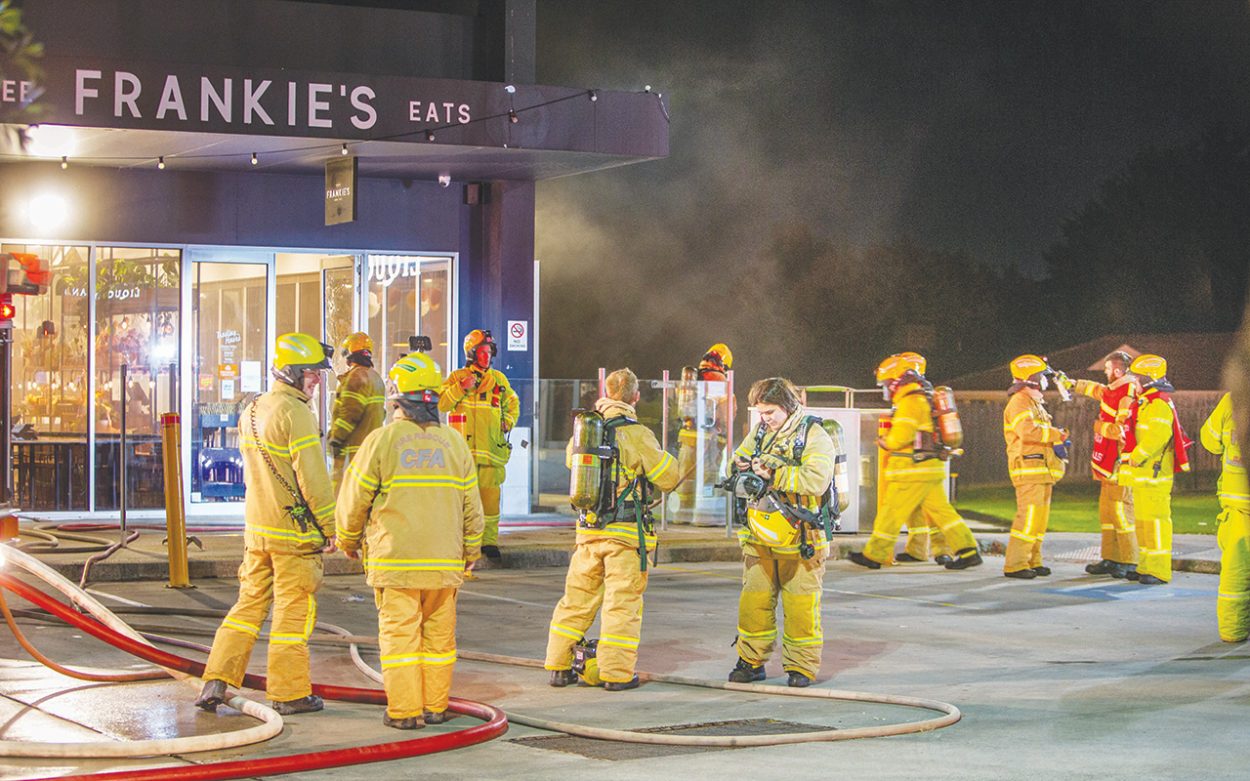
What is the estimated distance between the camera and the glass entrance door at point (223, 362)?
1773cm

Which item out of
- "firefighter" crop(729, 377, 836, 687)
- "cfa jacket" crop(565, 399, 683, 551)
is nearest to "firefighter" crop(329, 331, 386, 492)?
"cfa jacket" crop(565, 399, 683, 551)

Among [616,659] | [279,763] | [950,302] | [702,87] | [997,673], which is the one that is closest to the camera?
[279,763]

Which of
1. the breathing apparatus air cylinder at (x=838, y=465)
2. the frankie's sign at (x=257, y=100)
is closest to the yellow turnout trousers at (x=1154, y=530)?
the breathing apparatus air cylinder at (x=838, y=465)

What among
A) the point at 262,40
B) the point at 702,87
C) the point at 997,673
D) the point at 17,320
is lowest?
the point at 997,673

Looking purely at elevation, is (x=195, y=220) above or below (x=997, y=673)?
above

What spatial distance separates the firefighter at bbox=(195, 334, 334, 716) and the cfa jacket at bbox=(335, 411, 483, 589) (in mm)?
217

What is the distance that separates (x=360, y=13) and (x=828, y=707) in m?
12.0

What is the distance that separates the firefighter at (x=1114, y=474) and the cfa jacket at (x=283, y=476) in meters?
8.63

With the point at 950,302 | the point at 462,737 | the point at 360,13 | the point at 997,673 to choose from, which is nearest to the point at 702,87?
the point at 950,302

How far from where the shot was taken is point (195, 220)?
694 inches

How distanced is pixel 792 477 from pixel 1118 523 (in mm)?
6401

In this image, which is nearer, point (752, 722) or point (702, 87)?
point (752, 722)

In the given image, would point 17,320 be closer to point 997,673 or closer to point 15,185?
point 15,185

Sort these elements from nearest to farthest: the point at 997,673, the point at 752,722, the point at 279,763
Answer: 1. the point at 279,763
2. the point at 752,722
3. the point at 997,673
